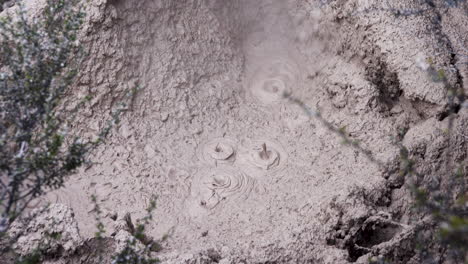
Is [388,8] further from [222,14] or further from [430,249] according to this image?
[430,249]

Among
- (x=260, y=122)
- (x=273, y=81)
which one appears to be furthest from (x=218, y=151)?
(x=273, y=81)

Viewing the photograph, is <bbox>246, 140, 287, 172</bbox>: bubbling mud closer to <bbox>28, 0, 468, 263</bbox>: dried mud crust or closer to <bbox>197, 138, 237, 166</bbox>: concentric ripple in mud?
<bbox>28, 0, 468, 263</bbox>: dried mud crust

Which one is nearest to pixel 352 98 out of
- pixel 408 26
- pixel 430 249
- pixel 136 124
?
pixel 408 26

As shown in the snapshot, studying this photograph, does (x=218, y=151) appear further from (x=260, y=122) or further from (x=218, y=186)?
(x=260, y=122)

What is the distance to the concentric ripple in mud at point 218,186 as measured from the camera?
448 centimetres

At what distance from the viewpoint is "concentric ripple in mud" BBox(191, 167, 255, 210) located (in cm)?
448

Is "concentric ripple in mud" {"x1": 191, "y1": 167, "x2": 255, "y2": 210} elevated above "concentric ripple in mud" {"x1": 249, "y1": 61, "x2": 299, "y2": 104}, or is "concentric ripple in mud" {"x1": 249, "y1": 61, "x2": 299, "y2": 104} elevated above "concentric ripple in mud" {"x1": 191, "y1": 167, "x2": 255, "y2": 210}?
"concentric ripple in mud" {"x1": 249, "y1": 61, "x2": 299, "y2": 104}

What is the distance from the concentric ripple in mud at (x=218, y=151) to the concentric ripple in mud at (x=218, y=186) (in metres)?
0.14

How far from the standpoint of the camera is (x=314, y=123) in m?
4.91

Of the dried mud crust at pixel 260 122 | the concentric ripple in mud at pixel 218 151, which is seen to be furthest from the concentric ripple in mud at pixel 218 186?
the concentric ripple in mud at pixel 218 151

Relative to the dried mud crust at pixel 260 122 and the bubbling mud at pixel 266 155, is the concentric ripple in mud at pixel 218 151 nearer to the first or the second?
the dried mud crust at pixel 260 122

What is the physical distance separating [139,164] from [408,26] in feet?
8.96

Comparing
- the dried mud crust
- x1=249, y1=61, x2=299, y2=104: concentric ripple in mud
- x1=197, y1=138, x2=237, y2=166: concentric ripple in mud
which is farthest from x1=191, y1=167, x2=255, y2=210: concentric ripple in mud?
x1=249, y1=61, x2=299, y2=104: concentric ripple in mud

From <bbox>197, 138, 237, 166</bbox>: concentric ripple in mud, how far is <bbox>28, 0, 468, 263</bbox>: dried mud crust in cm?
1
